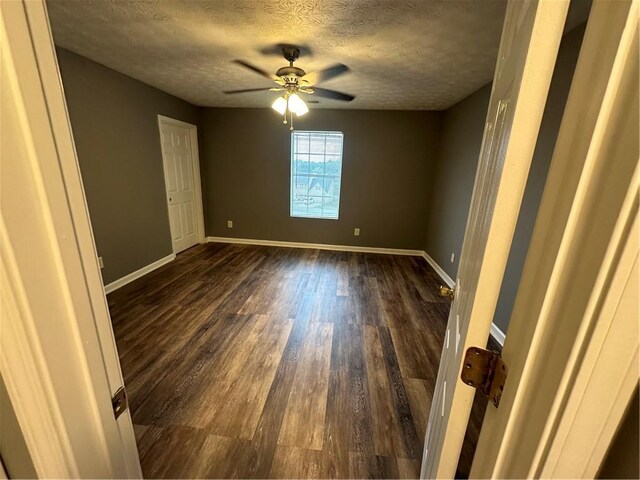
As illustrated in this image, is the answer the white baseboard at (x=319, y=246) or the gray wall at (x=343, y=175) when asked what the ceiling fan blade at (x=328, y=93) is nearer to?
the gray wall at (x=343, y=175)

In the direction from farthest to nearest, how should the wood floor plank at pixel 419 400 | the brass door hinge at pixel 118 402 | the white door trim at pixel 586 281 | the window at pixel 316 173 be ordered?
the window at pixel 316 173 → the wood floor plank at pixel 419 400 → the brass door hinge at pixel 118 402 → the white door trim at pixel 586 281

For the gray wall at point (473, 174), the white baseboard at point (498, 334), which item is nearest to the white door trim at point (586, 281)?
the gray wall at point (473, 174)

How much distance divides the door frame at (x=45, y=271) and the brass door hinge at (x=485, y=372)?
815 millimetres

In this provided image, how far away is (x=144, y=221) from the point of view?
11.5 feet

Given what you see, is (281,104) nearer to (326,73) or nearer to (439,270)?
(326,73)

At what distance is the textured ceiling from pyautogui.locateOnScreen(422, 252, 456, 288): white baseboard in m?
2.25

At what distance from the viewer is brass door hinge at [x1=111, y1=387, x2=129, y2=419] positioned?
0.69 meters

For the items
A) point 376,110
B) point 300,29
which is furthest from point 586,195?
point 376,110

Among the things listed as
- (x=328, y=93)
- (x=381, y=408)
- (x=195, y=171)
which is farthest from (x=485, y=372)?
(x=195, y=171)

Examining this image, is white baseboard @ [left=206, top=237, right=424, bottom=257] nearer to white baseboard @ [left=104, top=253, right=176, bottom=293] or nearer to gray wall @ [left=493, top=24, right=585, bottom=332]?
white baseboard @ [left=104, top=253, right=176, bottom=293]

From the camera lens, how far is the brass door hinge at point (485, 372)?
524 millimetres

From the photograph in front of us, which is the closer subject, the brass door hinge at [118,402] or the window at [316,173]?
the brass door hinge at [118,402]

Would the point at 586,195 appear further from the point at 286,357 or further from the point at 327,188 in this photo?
the point at 327,188

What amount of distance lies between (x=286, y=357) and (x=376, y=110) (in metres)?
3.79
